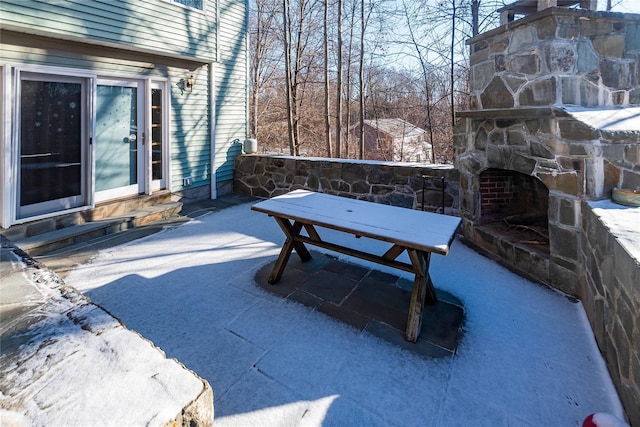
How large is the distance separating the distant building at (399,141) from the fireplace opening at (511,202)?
6277mm

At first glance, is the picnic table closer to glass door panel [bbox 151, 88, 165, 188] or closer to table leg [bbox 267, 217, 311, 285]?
table leg [bbox 267, 217, 311, 285]

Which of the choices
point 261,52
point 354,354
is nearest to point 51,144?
point 354,354

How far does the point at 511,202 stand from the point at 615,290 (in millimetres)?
2479

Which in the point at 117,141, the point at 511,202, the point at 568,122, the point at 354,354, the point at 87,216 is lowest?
the point at 354,354

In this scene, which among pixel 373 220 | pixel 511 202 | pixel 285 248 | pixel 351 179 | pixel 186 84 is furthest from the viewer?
pixel 186 84

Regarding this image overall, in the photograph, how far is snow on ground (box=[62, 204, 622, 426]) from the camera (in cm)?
168

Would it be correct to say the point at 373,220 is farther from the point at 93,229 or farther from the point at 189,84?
the point at 189,84

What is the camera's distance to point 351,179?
5172 mm

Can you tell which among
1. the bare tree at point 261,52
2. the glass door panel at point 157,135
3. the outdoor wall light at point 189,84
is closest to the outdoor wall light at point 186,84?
the outdoor wall light at point 189,84

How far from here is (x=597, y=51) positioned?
294 cm

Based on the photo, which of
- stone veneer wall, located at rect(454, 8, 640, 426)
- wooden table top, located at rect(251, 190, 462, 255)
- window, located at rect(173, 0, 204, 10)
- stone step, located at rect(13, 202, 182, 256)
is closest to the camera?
wooden table top, located at rect(251, 190, 462, 255)

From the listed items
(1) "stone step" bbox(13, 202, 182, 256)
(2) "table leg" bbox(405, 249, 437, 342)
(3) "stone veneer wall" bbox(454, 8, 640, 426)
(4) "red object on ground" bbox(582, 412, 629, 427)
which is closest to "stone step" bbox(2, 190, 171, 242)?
(1) "stone step" bbox(13, 202, 182, 256)

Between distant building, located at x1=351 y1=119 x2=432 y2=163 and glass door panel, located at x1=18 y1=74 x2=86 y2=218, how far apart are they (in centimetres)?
799

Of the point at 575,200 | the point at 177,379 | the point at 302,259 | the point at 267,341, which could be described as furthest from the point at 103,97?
the point at 575,200
